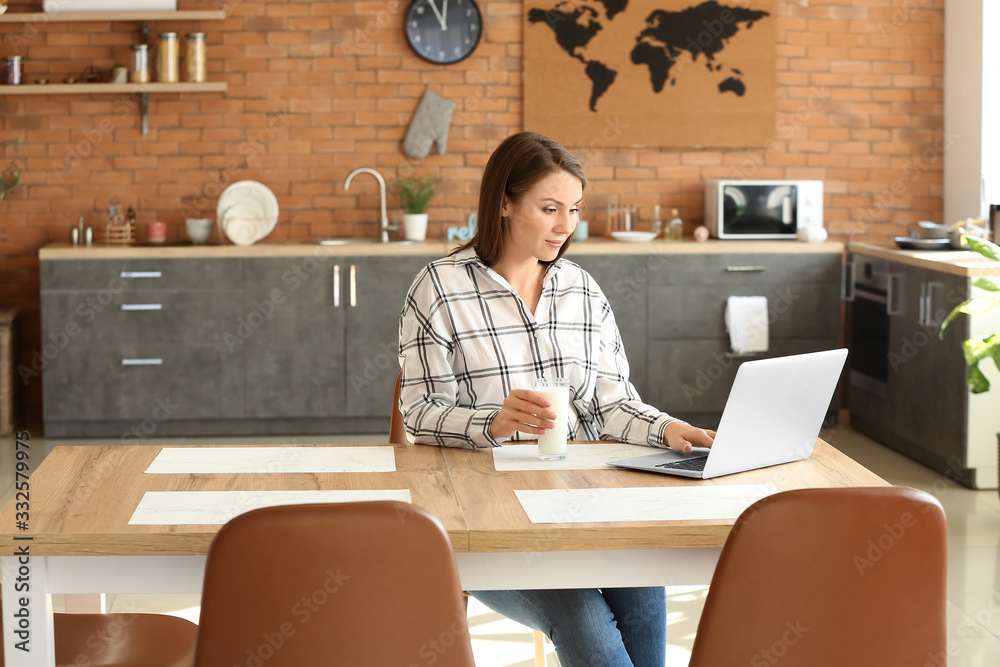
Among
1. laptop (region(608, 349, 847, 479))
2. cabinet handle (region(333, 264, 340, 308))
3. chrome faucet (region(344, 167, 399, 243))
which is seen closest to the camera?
laptop (region(608, 349, 847, 479))

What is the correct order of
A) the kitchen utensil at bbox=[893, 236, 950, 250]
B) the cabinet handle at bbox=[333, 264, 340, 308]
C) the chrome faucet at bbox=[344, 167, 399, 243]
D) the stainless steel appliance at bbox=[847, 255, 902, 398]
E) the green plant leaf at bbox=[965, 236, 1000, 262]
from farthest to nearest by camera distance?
1. the chrome faucet at bbox=[344, 167, 399, 243]
2. the cabinet handle at bbox=[333, 264, 340, 308]
3. the stainless steel appliance at bbox=[847, 255, 902, 398]
4. the kitchen utensil at bbox=[893, 236, 950, 250]
5. the green plant leaf at bbox=[965, 236, 1000, 262]

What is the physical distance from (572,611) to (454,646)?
421 mm

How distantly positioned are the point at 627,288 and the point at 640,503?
326 cm

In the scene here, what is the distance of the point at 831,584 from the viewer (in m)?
1.25

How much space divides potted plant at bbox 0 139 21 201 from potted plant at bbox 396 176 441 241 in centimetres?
184

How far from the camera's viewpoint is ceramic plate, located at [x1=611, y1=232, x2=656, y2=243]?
4.88 meters

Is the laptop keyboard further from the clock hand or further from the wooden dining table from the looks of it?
the clock hand

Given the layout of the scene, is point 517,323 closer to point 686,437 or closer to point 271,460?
point 686,437

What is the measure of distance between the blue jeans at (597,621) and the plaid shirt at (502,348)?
333mm

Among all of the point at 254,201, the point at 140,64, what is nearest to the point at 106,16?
the point at 140,64

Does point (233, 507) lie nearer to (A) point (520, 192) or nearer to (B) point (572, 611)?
(B) point (572, 611)

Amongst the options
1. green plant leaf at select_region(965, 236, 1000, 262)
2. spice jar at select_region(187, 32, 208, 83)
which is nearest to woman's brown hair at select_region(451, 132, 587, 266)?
green plant leaf at select_region(965, 236, 1000, 262)

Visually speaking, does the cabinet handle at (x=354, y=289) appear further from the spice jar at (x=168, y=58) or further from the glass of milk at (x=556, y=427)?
the glass of milk at (x=556, y=427)

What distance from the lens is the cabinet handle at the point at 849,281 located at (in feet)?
16.0
